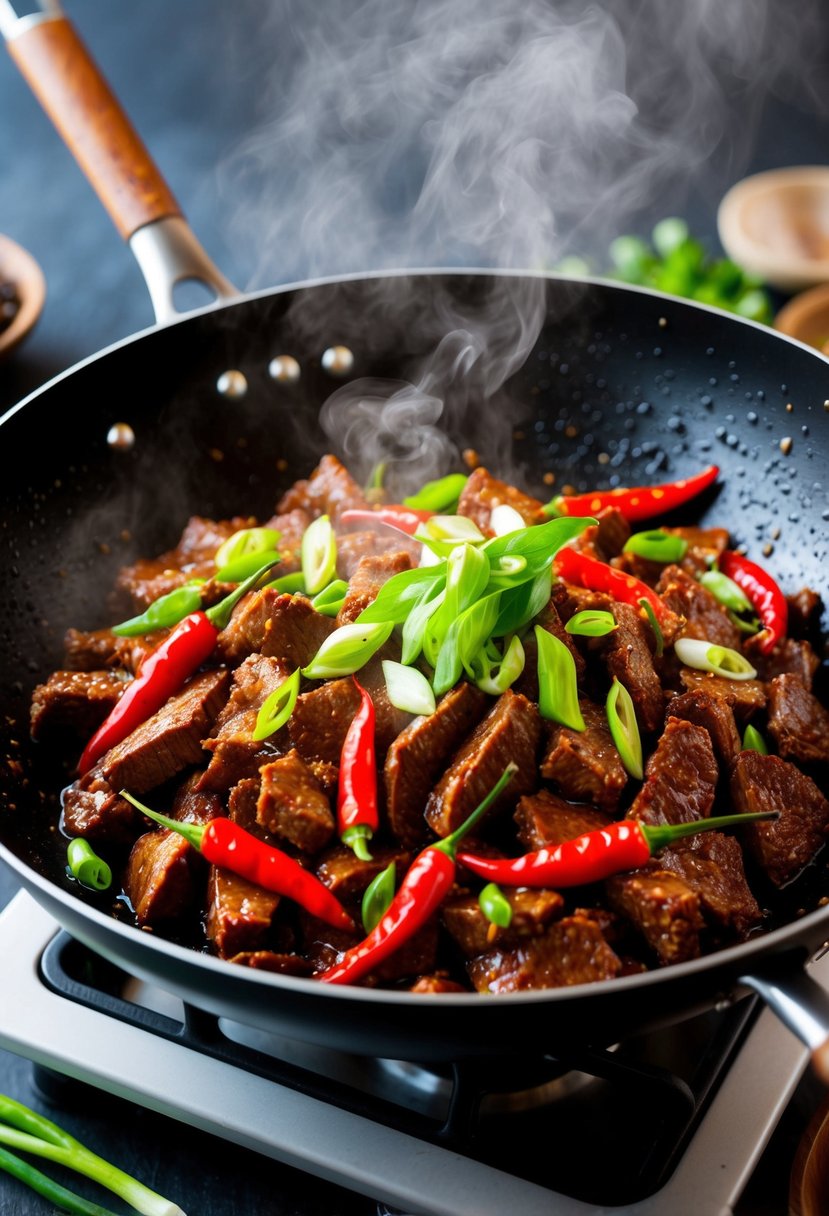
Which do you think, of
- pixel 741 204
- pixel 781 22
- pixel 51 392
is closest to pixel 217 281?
pixel 51 392

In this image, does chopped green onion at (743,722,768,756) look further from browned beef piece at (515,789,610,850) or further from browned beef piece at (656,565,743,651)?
browned beef piece at (515,789,610,850)

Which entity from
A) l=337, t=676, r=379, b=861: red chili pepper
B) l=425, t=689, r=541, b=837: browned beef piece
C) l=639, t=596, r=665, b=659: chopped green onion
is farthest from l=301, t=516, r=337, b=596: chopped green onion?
l=639, t=596, r=665, b=659: chopped green onion

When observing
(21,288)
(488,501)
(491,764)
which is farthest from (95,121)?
(491,764)

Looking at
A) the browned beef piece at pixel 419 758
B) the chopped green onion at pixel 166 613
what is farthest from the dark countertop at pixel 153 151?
the browned beef piece at pixel 419 758

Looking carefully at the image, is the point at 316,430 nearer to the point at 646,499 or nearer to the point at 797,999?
the point at 646,499

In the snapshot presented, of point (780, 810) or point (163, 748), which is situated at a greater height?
point (163, 748)

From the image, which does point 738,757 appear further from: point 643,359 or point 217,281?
point 217,281
